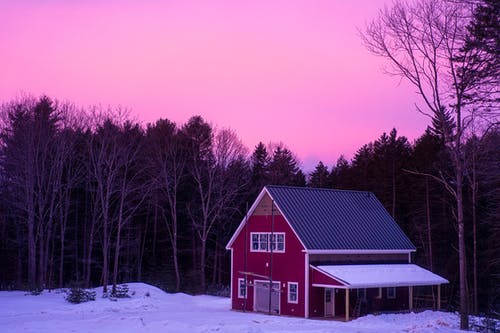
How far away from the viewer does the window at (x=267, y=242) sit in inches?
1547

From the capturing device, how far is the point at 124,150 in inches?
1882

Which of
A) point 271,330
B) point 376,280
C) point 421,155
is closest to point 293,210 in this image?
point 376,280

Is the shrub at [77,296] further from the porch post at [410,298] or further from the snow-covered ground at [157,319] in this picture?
the porch post at [410,298]

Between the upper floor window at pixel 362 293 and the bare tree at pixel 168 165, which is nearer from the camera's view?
the upper floor window at pixel 362 293

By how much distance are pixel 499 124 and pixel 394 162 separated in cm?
3272

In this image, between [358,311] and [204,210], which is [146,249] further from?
[358,311]

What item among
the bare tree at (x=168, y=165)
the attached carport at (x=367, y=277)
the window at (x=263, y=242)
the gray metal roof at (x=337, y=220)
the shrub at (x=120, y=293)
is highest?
the bare tree at (x=168, y=165)

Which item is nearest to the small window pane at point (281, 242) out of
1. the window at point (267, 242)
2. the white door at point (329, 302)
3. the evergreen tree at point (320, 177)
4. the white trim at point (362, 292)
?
the window at point (267, 242)

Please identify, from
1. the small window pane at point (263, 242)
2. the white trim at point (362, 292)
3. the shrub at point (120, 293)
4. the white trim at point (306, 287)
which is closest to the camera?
the white trim at point (306, 287)

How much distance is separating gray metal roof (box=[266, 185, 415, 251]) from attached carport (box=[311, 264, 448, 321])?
4.69ft

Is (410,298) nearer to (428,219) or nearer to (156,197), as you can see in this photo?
(428,219)

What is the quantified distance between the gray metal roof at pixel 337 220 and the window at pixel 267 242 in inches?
60.6

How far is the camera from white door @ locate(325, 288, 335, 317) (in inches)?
1463

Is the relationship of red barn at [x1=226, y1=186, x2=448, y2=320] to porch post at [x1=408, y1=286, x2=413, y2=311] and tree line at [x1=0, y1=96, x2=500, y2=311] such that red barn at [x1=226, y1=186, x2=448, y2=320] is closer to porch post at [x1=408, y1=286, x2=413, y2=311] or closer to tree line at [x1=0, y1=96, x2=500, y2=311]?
porch post at [x1=408, y1=286, x2=413, y2=311]
